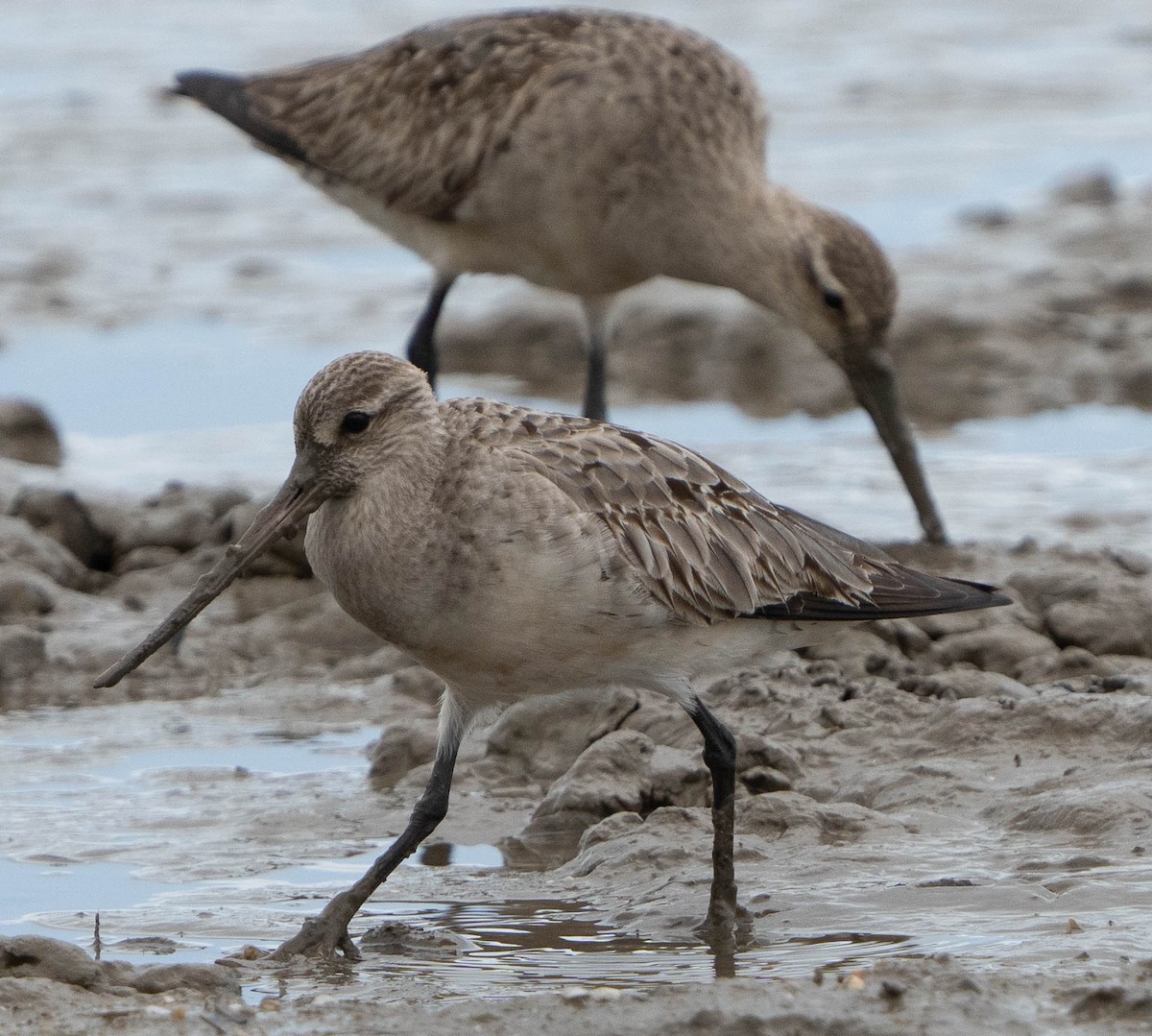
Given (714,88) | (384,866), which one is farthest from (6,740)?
(714,88)

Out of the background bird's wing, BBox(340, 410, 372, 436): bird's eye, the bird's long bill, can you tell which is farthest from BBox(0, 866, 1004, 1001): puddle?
the background bird's wing

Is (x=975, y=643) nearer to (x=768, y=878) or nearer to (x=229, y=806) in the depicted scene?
(x=768, y=878)

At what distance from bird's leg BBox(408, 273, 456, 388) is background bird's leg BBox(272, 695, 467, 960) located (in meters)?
4.10

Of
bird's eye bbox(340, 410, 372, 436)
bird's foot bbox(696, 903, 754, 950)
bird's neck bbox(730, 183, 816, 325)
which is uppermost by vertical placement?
bird's neck bbox(730, 183, 816, 325)

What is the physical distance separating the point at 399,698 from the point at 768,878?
210 centimetres

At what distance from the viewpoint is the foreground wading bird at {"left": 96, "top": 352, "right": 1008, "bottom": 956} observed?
5164 millimetres

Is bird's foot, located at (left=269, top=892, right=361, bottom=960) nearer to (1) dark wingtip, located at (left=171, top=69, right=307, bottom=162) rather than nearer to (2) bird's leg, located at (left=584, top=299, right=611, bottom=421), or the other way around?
(2) bird's leg, located at (left=584, top=299, right=611, bottom=421)

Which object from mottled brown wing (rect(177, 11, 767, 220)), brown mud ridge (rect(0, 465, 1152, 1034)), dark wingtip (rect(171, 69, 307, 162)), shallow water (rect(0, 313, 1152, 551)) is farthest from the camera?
dark wingtip (rect(171, 69, 307, 162))

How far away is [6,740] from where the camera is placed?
7133mm

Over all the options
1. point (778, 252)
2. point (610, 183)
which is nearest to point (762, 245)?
point (778, 252)

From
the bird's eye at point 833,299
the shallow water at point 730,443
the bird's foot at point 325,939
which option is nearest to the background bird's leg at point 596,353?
the shallow water at point 730,443

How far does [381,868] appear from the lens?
17.9ft

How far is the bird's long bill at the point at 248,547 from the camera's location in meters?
5.31

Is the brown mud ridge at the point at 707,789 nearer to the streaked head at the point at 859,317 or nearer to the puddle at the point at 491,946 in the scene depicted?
the puddle at the point at 491,946
